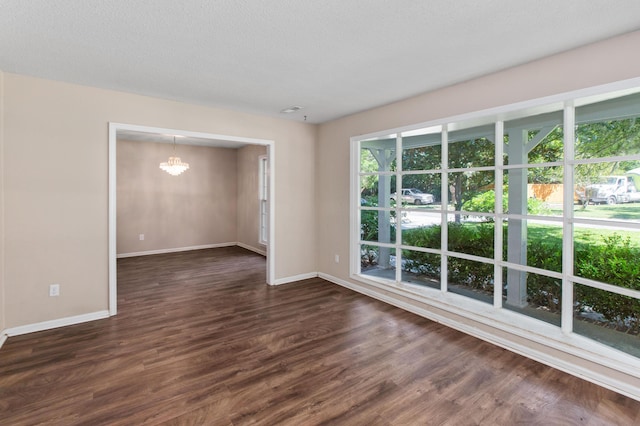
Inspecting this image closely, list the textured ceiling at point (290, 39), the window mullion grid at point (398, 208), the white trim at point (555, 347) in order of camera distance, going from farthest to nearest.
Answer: the window mullion grid at point (398, 208) < the white trim at point (555, 347) < the textured ceiling at point (290, 39)

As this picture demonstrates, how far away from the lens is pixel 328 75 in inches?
118

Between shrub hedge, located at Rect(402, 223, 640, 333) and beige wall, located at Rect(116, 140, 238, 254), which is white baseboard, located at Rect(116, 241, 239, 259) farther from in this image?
shrub hedge, located at Rect(402, 223, 640, 333)

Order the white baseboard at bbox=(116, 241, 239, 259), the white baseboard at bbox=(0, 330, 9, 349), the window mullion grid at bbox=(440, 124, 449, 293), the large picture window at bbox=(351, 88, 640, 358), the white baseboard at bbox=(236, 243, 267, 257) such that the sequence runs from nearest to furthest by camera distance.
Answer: the large picture window at bbox=(351, 88, 640, 358) → the white baseboard at bbox=(0, 330, 9, 349) → the window mullion grid at bbox=(440, 124, 449, 293) → the white baseboard at bbox=(116, 241, 239, 259) → the white baseboard at bbox=(236, 243, 267, 257)

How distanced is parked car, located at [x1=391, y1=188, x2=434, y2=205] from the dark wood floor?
4.50ft

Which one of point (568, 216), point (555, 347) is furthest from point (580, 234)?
point (555, 347)

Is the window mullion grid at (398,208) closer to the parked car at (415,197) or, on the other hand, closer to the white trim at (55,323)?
the parked car at (415,197)

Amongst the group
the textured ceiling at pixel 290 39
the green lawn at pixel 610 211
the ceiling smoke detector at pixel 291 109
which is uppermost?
the ceiling smoke detector at pixel 291 109

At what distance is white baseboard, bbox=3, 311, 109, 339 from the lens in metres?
3.04

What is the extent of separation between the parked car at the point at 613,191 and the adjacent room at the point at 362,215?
0.01 metres

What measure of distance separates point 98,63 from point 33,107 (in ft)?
3.29

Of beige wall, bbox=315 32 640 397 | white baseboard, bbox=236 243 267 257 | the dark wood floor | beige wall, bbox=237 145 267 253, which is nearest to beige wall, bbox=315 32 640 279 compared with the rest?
beige wall, bbox=315 32 640 397

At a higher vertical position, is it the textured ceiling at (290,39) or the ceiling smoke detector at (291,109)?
the ceiling smoke detector at (291,109)

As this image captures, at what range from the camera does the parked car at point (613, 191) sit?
7.67 feet

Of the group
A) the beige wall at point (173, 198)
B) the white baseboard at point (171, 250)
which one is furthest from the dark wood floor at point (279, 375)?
the beige wall at point (173, 198)
